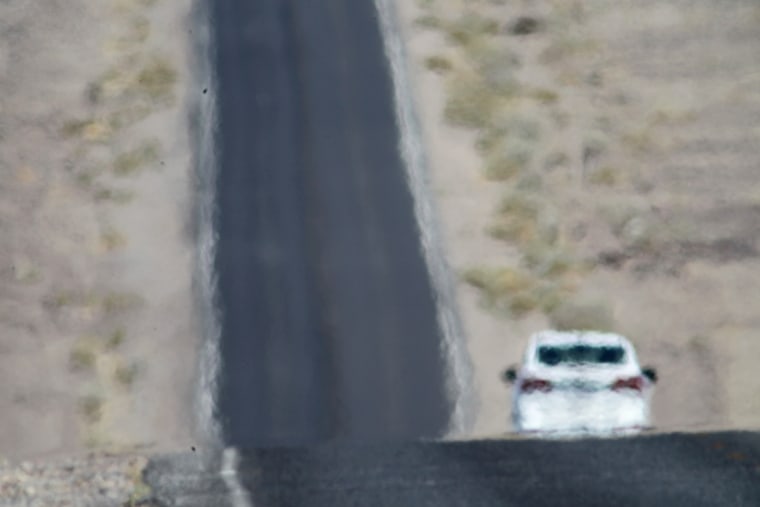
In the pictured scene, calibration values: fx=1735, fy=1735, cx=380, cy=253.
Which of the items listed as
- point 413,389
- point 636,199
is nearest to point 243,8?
point 636,199

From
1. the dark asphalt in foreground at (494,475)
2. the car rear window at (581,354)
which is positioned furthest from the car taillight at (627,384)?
the dark asphalt in foreground at (494,475)

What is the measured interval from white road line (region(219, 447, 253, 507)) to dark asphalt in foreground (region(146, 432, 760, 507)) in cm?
8

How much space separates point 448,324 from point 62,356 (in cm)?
845

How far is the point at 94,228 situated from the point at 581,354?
1648 centimetres

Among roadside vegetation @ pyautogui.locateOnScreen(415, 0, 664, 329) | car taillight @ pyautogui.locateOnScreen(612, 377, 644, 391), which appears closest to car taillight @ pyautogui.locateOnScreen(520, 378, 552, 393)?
car taillight @ pyautogui.locateOnScreen(612, 377, 644, 391)

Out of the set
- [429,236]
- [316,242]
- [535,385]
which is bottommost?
[535,385]

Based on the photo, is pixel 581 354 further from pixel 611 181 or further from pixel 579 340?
pixel 611 181

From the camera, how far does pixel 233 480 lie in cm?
2717

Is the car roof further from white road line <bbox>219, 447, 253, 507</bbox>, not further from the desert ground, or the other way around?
white road line <bbox>219, 447, 253, 507</bbox>

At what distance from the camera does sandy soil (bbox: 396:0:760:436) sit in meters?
37.2

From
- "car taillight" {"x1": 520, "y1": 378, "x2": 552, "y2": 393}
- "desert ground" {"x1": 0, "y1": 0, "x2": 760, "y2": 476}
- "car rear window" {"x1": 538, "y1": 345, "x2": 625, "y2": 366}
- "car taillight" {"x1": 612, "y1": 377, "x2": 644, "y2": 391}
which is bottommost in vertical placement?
"car taillight" {"x1": 612, "y1": 377, "x2": 644, "y2": 391}

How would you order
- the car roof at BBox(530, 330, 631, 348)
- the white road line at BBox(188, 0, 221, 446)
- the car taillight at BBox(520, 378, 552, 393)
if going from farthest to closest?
the white road line at BBox(188, 0, 221, 446) → the car roof at BBox(530, 330, 631, 348) → the car taillight at BBox(520, 378, 552, 393)

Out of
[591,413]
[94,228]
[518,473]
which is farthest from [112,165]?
[518,473]

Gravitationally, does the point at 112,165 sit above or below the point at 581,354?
above
